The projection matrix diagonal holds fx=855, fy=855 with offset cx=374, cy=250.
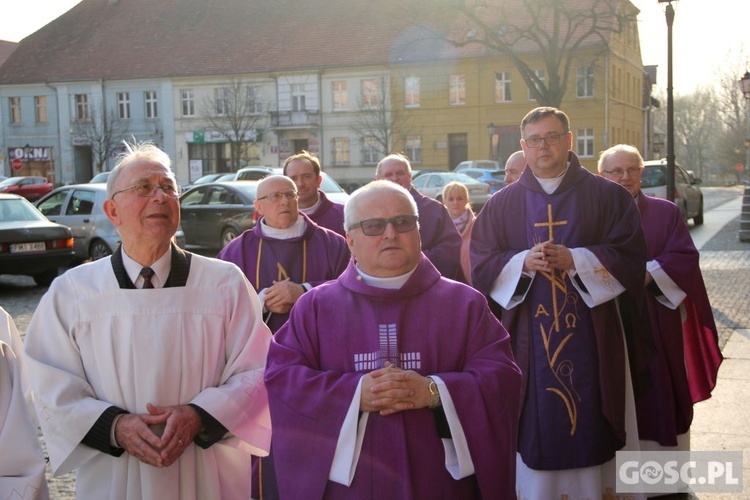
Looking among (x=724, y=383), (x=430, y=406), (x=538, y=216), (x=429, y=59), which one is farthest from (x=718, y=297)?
(x=429, y=59)

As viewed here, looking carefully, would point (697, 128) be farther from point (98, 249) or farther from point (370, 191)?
point (370, 191)

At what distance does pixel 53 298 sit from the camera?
3160 mm

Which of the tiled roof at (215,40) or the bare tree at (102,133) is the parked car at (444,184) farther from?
the bare tree at (102,133)

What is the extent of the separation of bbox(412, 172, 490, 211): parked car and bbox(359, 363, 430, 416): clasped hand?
83.3 feet

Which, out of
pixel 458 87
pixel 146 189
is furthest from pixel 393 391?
pixel 458 87

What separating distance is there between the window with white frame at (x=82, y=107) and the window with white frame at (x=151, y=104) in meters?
3.72

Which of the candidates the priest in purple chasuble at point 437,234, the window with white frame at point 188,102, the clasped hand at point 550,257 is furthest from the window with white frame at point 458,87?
the clasped hand at point 550,257

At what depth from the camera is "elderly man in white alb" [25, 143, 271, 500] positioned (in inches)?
120

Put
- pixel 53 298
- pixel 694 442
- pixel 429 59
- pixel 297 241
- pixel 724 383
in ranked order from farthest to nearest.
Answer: pixel 429 59, pixel 724 383, pixel 694 442, pixel 297 241, pixel 53 298

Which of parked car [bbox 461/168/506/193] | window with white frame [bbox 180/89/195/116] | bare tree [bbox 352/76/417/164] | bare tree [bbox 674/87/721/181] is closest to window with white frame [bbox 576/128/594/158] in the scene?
bare tree [bbox 352/76/417/164]

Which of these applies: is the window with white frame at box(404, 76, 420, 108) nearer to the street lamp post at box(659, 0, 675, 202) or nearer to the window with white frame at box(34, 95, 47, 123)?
the window with white frame at box(34, 95, 47, 123)

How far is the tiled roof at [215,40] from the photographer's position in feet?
160

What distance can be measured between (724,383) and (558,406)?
3.56 metres

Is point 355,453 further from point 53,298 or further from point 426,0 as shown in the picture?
point 426,0
